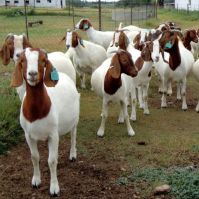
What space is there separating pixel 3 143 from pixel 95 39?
8.25m

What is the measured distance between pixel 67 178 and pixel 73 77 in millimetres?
2918

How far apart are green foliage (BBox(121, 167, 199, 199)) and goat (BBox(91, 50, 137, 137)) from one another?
179 cm

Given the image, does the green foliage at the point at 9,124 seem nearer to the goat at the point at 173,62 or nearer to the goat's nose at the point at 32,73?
the goat's nose at the point at 32,73

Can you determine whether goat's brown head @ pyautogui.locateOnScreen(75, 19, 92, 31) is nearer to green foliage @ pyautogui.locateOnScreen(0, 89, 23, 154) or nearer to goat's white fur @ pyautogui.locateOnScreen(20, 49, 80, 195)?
green foliage @ pyautogui.locateOnScreen(0, 89, 23, 154)

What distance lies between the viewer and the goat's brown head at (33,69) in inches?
179

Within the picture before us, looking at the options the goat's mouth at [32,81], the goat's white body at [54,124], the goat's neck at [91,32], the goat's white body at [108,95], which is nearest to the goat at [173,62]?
the goat's white body at [108,95]

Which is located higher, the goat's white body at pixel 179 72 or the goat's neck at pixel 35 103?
the goat's neck at pixel 35 103

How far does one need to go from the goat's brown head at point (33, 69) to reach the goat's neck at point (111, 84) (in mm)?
2477

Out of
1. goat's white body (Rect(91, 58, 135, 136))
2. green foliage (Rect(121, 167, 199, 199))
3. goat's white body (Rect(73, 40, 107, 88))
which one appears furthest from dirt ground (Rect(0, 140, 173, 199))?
goat's white body (Rect(73, 40, 107, 88))

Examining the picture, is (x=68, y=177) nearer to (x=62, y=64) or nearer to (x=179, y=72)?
(x=62, y=64)

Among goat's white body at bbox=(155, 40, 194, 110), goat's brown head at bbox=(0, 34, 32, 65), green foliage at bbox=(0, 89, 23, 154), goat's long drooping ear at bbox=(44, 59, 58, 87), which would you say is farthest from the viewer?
goat's white body at bbox=(155, 40, 194, 110)

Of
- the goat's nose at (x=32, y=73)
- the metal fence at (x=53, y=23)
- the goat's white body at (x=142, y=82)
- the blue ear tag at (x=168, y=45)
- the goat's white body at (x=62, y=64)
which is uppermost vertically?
the goat's nose at (x=32, y=73)

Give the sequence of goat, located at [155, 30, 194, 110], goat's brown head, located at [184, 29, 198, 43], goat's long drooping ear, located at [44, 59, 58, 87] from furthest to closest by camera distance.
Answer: goat's brown head, located at [184, 29, 198, 43]
goat, located at [155, 30, 194, 110]
goat's long drooping ear, located at [44, 59, 58, 87]

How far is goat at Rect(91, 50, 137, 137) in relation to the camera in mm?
7108
